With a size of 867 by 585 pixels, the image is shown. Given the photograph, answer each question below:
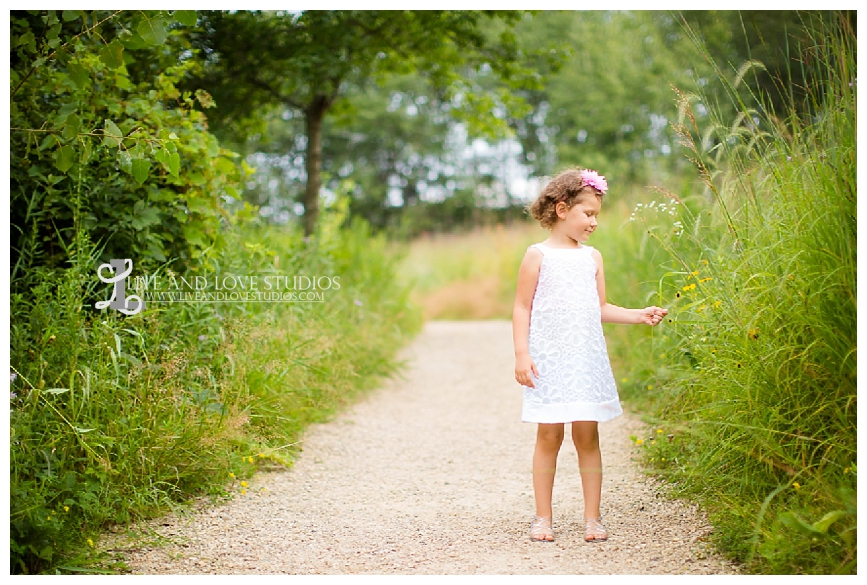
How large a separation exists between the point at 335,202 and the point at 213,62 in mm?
2091

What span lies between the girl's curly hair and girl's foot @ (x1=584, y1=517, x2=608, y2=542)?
113cm

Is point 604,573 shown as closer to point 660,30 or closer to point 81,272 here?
point 81,272

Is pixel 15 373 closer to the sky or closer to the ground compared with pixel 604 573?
Answer: closer to the sky

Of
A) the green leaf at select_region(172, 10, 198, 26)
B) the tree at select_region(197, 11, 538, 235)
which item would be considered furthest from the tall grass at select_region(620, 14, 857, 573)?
the tree at select_region(197, 11, 538, 235)

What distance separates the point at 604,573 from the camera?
2418mm

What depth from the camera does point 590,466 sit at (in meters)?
2.75

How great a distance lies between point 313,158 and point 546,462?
15.1 ft

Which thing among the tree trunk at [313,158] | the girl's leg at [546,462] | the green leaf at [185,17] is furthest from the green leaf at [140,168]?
the tree trunk at [313,158]

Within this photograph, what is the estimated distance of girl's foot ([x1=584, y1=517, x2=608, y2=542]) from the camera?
8.80 feet

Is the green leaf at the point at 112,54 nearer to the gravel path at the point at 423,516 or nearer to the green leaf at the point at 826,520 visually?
the gravel path at the point at 423,516

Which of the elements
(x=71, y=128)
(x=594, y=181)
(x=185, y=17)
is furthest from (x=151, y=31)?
(x=594, y=181)

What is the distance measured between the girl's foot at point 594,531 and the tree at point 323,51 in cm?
390

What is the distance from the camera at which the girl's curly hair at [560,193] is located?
2768 millimetres

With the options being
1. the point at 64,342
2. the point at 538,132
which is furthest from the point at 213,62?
the point at 538,132
